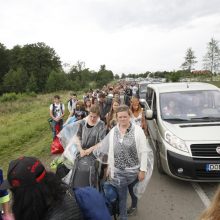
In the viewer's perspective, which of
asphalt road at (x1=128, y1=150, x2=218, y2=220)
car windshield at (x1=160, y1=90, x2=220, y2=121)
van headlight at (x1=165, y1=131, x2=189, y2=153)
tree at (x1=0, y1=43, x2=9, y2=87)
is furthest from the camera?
tree at (x1=0, y1=43, x2=9, y2=87)

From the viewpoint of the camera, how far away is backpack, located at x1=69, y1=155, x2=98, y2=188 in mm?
4234

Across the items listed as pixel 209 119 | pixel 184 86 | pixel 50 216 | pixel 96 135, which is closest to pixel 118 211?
pixel 96 135

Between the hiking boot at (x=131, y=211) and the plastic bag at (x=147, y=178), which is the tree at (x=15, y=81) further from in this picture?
the plastic bag at (x=147, y=178)

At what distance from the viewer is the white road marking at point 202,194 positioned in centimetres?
523

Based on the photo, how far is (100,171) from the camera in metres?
4.87

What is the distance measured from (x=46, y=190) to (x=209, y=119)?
5.10 metres

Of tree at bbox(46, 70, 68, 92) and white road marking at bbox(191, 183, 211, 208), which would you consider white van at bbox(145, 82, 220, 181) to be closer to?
white road marking at bbox(191, 183, 211, 208)

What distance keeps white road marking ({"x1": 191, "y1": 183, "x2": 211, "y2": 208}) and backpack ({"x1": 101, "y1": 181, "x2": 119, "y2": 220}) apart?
1659 millimetres

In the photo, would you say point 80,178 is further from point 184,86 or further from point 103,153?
point 184,86

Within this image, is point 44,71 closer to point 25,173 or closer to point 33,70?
point 33,70

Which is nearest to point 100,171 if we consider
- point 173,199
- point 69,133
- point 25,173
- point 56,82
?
point 69,133

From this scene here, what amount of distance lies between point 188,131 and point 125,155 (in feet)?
6.89

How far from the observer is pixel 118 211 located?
14.5 feet

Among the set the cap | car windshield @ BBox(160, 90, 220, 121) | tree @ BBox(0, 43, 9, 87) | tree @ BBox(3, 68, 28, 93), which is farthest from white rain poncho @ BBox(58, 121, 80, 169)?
tree @ BBox(0, 43, 9, 87)
